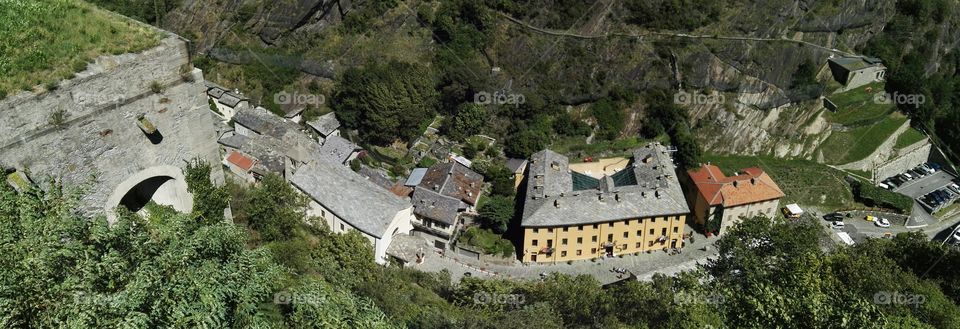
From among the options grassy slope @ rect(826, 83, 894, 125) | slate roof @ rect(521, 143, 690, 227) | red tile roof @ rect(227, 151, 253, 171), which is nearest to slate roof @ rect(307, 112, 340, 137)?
red tile roof @ rect(227, 151, 253, 171)

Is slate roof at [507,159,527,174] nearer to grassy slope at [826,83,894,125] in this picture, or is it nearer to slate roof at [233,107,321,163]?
slate roof at [233,107,321,163]

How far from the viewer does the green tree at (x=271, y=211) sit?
31312mm

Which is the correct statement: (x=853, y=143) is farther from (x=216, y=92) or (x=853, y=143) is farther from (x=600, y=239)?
(x=216, y=92)

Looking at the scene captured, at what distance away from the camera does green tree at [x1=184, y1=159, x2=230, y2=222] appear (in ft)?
75.5

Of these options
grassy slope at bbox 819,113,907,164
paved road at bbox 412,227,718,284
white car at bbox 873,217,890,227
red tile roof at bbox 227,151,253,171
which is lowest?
white car at bbox 873,217,890,227

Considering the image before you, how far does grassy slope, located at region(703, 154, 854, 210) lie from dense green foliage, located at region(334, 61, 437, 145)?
22742mm

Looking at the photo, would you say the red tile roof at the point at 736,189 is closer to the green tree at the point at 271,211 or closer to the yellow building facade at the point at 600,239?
the yellow building facade at the point at 600,239

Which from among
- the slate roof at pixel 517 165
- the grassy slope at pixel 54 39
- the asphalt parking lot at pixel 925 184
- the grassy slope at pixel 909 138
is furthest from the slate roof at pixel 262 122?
the grassy slope at pixel 909 138

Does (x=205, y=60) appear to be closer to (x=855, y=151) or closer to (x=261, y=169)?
(x=261, y=169)

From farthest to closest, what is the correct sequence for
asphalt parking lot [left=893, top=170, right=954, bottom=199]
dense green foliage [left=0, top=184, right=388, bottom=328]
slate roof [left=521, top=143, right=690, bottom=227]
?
asphalt parking lot [left=893, top=170, right=954, bottom=199] → slate roof [left=521, top=143, right=690, bottom=227] → dense green foliage [left=0, top=184, right=388, bottom=328]

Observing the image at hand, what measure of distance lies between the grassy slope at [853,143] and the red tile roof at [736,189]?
14.1 metres

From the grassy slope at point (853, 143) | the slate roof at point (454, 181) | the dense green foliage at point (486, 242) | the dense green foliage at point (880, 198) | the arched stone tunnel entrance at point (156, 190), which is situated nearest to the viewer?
the arched stone tunnel entrance at point (156, 190)

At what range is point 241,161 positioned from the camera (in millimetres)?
44750

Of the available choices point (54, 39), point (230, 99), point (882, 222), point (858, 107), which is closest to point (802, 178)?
point (882, 222)
